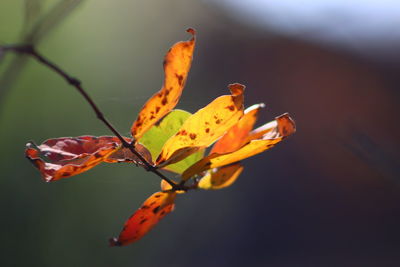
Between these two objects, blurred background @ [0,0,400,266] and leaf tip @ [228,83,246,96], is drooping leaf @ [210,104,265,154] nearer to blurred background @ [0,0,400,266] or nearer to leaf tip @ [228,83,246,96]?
leaf tip @ [228,83,246,96]

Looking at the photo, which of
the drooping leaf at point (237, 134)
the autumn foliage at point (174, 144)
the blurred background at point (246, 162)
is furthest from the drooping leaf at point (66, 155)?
the blurred background at point (246, 162)

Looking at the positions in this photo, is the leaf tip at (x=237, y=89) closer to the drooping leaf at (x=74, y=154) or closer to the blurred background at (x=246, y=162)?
the drooping leaf at (x=74, y=154)

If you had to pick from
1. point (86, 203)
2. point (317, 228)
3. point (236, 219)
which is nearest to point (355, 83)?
point (317, 228)

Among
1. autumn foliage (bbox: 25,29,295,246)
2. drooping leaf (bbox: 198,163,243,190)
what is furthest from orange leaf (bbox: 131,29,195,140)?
drooping leaf (bbox: 198,163,243,190)

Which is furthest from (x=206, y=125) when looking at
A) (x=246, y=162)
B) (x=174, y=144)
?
(x=246, y=162)

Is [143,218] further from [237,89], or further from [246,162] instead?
[246,162]
